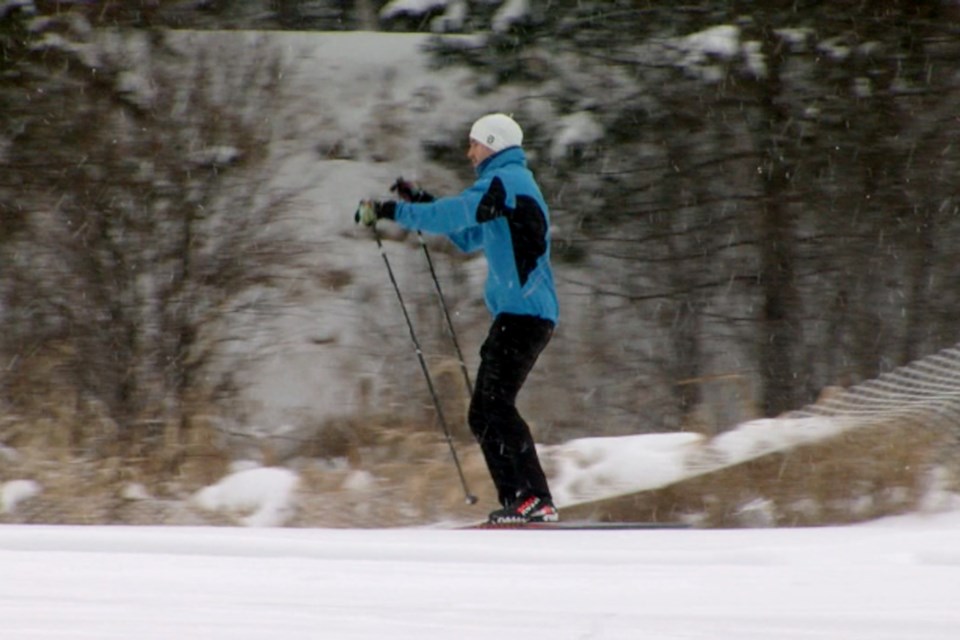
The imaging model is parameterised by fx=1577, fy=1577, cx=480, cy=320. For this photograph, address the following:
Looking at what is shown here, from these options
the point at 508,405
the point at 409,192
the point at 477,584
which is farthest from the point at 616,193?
the point at 477,584

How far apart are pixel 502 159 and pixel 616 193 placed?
7.95 feet

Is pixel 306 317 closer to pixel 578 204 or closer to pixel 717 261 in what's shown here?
pixel 578 204

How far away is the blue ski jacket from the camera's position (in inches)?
240

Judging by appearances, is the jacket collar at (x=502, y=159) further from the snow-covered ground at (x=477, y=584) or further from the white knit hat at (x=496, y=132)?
the snow-covered ground at (x=477, y=584)

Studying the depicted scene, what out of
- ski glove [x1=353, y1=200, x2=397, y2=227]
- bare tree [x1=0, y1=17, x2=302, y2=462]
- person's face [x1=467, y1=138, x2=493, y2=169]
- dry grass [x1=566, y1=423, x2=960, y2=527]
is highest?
bare tree [x1=0, y1=17, x2=302, y2=462]

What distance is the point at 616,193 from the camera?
8594 mm

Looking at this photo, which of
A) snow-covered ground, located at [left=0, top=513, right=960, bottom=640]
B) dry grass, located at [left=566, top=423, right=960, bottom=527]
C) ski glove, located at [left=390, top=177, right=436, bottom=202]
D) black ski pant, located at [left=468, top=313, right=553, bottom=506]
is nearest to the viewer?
snow-covered ground, located at [left=0, top=513, right=960, bottom=640]

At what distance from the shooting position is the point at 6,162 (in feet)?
26.8

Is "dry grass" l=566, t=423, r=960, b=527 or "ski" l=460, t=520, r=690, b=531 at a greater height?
"dry grass" l=566, t=423, r=960, b=527

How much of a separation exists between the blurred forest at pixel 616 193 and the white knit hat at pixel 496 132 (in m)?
2.30

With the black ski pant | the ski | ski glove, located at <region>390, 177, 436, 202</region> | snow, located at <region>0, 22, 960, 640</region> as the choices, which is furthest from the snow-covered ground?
ski glove, located at <region>390, 177, 436, 202</region>

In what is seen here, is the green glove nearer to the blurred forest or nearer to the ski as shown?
the ski

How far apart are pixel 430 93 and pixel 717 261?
1.82m

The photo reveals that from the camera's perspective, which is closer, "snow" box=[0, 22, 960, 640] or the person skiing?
"snow" box=[0, 22, 960, 640]
